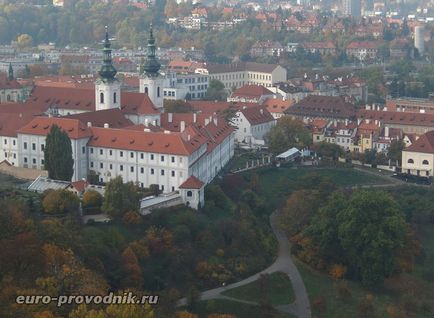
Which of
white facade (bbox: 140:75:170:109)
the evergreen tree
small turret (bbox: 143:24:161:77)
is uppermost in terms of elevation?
small turret (bbox: 143:24:161:77)

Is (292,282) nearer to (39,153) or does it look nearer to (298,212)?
(298,212)

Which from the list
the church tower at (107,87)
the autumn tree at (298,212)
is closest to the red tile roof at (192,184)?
the autumn tree at (298,212)

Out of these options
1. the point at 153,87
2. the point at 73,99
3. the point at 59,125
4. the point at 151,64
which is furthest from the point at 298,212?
the point at 73,99

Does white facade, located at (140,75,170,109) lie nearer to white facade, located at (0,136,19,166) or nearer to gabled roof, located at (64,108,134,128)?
gabled roof, located at (64,108,134,128)

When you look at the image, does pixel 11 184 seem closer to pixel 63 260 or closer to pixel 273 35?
pixel 63 260

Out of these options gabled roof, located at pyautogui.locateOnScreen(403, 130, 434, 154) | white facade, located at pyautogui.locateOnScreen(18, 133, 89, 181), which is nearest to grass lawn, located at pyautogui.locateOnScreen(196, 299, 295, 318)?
white facade, located at pyautogui.locateOnScreen(18, 133, 89, 181)
